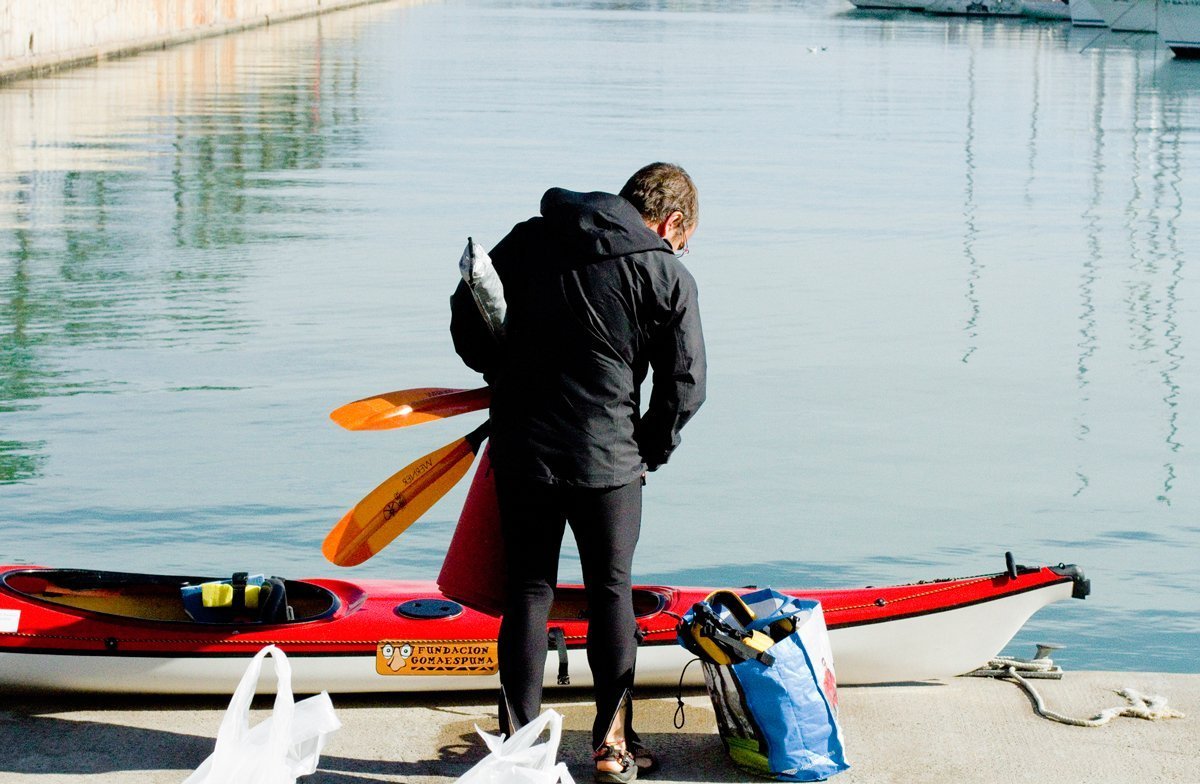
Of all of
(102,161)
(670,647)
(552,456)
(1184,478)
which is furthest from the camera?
(102,161)

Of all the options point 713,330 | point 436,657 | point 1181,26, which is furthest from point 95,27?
point 436,657

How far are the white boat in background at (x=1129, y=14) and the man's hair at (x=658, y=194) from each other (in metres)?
54.6

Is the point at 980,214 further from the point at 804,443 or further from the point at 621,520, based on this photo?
the point at 621,520

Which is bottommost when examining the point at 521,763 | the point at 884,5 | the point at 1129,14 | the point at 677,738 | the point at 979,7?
the point at 677,738

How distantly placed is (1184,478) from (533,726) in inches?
254

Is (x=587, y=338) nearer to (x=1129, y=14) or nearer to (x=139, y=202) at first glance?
(x=139, y=202)

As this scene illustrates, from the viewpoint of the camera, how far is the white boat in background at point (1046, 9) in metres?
67.5

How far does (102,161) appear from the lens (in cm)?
2062

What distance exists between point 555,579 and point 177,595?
1387mm

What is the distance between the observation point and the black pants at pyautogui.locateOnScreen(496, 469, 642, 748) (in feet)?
13.0

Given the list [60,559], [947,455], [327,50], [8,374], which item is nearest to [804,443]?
[947,455]

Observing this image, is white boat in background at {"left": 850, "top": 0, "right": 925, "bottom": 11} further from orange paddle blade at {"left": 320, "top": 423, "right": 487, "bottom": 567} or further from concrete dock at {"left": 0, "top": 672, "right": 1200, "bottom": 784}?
orange paddle blade at {"left": 320, "top": 423, "right": 487, "bottom": 567}

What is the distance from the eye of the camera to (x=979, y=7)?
69.1 m

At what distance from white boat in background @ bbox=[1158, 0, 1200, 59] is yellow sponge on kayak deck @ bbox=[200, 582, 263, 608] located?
4385cm
